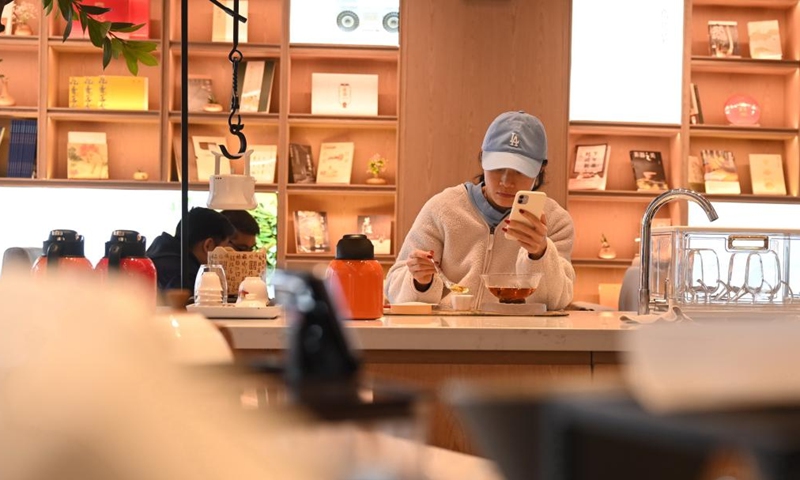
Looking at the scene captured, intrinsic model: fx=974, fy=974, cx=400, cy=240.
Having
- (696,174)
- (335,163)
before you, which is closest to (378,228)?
(335,163)

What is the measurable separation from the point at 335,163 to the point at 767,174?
2.63 metres

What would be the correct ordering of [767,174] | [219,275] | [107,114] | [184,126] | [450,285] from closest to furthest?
[219,275] → [184,126] → [450,285] → [107,114] → [767,174]

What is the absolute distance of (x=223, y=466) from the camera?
26 centimetres

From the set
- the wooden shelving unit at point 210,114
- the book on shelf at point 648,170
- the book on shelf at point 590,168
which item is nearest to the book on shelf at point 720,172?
the book on shelf at point 648,170

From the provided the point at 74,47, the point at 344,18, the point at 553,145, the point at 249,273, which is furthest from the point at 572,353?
the point at 74,47

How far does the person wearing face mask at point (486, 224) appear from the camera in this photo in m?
3.30

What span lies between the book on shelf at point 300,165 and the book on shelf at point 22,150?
1480 millimetres

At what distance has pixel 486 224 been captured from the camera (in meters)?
3.47

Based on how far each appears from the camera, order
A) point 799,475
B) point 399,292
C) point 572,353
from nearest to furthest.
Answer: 1. point 799,475
2. point 572,353
3. point 399,292

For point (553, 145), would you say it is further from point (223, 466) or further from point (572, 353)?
point (223, 466)

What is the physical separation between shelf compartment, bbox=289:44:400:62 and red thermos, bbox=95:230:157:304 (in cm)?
356

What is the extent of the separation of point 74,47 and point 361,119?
1.73m

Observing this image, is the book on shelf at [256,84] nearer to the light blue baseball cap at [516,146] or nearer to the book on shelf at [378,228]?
the book on shelf at [378,228]

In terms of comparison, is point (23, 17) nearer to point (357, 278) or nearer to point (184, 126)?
point (184, 126)
